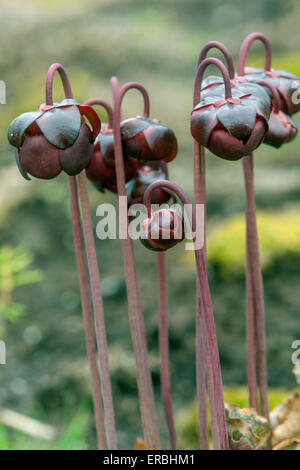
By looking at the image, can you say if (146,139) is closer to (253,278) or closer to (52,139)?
(52,139)

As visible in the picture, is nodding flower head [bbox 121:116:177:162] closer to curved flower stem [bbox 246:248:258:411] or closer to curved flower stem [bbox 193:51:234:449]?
curved flower stem [bbox 193:51:234:449]

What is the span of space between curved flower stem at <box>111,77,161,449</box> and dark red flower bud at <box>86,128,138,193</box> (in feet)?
0.13

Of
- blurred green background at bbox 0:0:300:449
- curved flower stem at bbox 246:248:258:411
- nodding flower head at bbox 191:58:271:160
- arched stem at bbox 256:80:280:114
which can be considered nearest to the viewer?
nodding flower head at bbox 191:58:271:160

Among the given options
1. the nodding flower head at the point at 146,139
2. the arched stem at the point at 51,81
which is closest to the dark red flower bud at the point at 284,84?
the nodding flower head at the point at 146,139

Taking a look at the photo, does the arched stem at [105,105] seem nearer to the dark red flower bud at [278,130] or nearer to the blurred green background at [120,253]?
the dark red flower bud at [278,130]

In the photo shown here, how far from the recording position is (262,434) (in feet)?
2.97

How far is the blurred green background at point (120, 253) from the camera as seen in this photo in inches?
62.4

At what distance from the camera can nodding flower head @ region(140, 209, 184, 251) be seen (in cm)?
71

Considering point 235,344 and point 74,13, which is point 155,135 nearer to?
point 235,344

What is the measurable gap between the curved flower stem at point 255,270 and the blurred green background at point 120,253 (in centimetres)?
49

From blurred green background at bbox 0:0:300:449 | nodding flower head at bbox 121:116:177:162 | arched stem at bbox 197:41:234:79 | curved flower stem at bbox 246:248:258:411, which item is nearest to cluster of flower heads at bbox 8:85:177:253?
nodding flower head at bbox 121:116:177:162

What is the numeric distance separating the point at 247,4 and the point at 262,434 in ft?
10.2

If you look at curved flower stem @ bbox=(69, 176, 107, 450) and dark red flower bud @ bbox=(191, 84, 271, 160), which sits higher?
dark red flower bud @ bbox=(191, 84, 271, 160)

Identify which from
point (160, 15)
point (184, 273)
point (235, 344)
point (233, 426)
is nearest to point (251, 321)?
point (233, 426)
